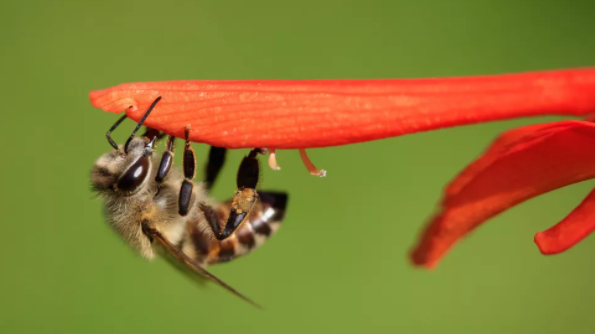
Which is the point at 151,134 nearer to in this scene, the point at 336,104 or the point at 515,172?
the point at 336,104

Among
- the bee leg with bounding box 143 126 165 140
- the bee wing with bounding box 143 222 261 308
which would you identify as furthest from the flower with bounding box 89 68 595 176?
the bee wing with bounding box 143 222 261 308

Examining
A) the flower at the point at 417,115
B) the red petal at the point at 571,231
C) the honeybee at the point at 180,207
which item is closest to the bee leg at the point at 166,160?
the honeybee at the point at 180,207

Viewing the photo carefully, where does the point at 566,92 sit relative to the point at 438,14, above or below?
below

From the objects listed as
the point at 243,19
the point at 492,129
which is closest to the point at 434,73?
the point at 492,129

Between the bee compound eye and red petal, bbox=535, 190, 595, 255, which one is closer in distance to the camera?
red petal, bbox=535, 190, 595, 255

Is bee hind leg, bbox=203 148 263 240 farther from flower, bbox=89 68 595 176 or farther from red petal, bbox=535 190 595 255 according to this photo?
red petal, bbox=535 190 595 255

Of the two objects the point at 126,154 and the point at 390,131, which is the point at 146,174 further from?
the point at 390,131
